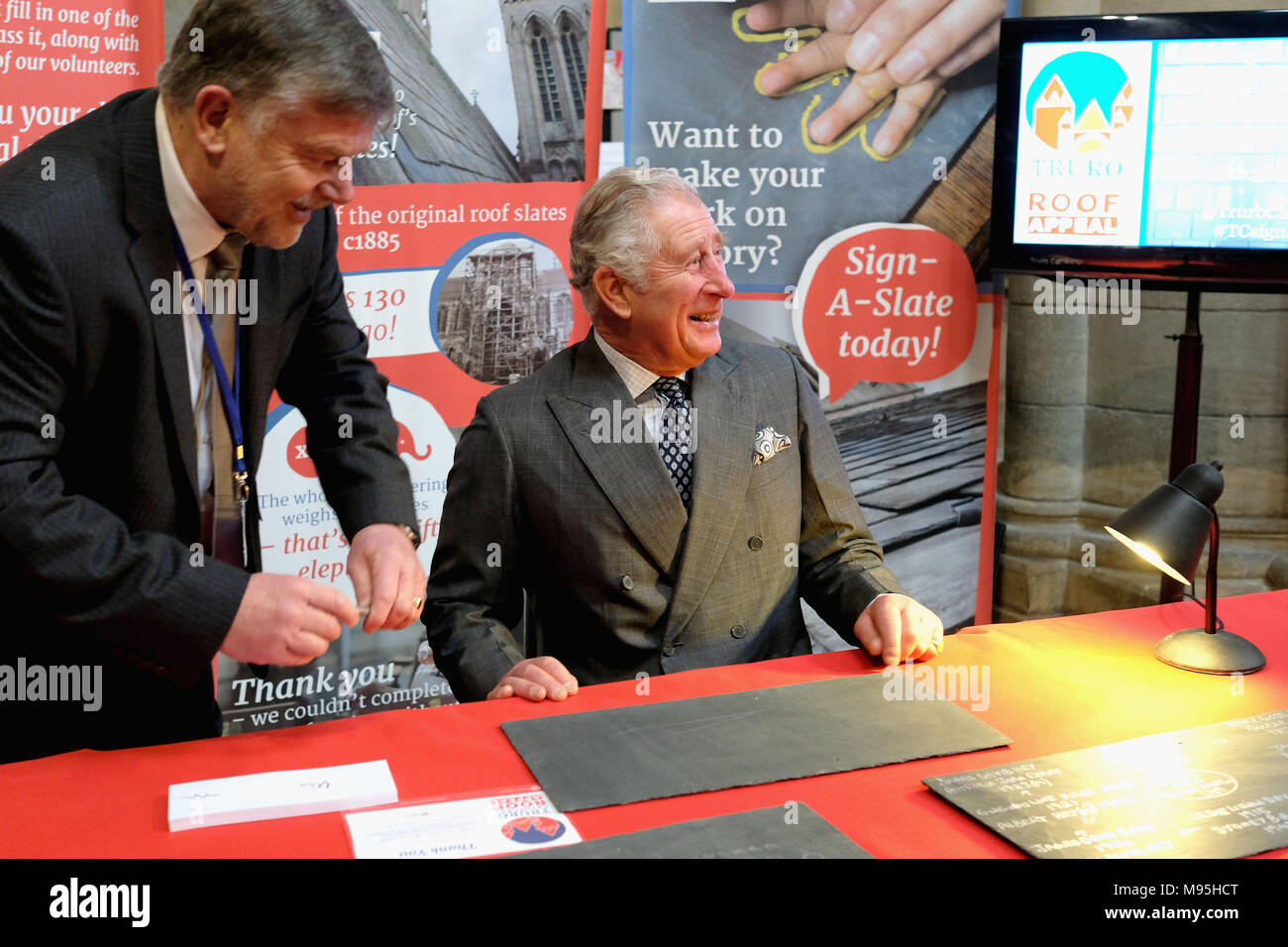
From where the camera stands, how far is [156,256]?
74.3 inches

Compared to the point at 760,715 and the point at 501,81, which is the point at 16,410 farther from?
the point at 501,81

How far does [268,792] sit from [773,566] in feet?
4.24

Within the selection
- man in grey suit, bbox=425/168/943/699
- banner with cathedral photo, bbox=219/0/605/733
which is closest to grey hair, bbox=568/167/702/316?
man in grey suit, bbox=425/168/943/699

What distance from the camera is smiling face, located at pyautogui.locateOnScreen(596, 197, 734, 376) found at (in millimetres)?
2637

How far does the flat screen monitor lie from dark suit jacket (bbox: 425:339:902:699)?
5.91 ft

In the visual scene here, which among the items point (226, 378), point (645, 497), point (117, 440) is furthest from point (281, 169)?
point (645, 497)

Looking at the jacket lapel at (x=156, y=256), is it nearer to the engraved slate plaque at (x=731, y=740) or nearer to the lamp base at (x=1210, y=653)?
the engraved slate plaque at (x=731, y=740)

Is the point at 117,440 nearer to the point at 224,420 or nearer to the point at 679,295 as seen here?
the point at 224,420

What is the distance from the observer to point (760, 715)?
196 cm

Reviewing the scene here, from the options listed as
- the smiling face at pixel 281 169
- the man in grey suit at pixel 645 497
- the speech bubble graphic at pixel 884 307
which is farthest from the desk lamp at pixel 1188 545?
the speech bubble graphic at pixel 884 307

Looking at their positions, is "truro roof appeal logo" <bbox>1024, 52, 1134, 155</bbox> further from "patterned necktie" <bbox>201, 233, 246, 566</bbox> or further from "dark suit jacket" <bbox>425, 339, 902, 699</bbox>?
"patterned necktie" <bbox>201, 233, 246, 566</bbox>

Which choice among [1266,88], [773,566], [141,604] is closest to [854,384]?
[1266,88]

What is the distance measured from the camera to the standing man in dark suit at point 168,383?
1715 mm

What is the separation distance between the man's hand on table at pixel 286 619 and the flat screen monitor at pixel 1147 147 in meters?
2.98
